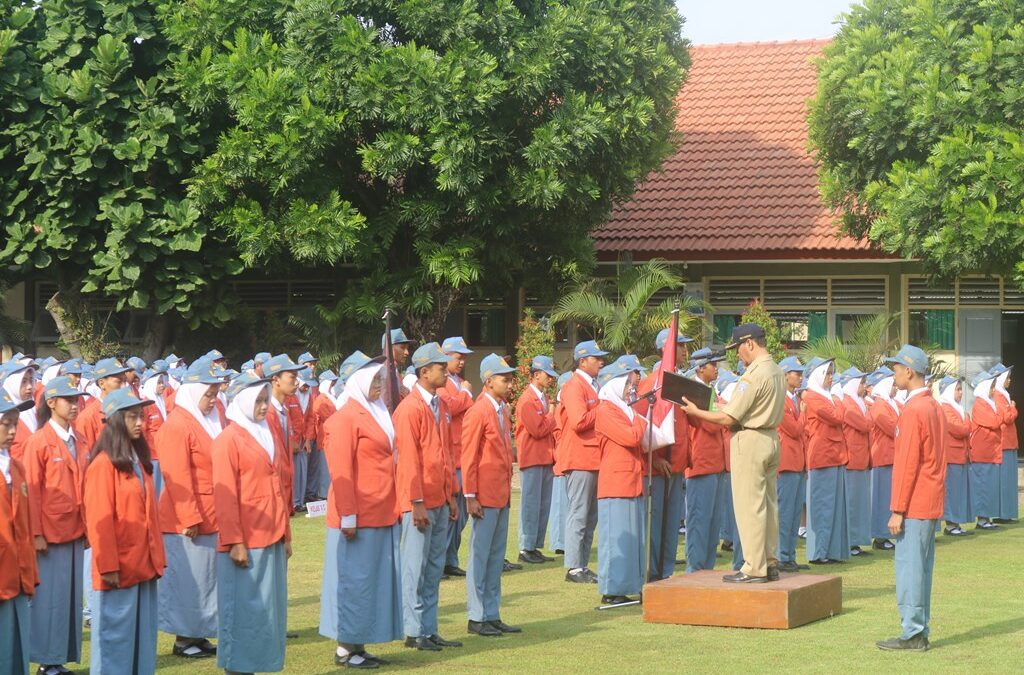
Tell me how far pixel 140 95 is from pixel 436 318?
17.8ft

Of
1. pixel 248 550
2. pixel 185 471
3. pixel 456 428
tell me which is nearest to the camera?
pixel 248 550

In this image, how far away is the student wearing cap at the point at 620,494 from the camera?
11.9 metres

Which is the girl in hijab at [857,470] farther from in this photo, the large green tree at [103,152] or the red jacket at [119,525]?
the large green tree at [103,152]

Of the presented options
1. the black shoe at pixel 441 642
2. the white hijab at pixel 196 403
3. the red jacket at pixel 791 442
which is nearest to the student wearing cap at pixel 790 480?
the red jacket at pixel 791 442

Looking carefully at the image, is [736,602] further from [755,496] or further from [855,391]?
[855,391]

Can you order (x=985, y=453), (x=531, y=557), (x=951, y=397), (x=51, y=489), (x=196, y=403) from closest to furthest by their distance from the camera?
(x=51, y=489), (x=196, y=403), (x=531, y=557), (x=951, y=397), (x=985, y=453)

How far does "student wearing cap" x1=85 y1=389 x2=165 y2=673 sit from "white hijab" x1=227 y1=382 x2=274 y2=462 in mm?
749

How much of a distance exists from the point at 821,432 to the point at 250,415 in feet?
24.2

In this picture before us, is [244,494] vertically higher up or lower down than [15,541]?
higher up

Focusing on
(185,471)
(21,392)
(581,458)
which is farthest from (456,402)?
(185,471)

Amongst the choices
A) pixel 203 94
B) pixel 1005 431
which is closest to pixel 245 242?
pixel 203 94

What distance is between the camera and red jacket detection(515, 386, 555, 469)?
15195 mm

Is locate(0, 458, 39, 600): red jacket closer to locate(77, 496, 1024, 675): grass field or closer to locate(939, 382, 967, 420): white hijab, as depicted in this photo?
locate(77, 496, 1024, 675): grass field

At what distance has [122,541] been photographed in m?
8.41
